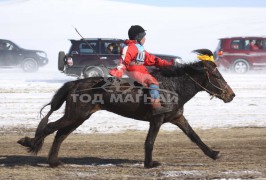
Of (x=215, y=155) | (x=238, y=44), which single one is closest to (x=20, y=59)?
(x=238, y=44)

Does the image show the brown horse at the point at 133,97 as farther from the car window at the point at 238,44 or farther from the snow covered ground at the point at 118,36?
the car window at the point at 238,44

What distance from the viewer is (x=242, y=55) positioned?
29.9 m

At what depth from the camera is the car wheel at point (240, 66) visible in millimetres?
29828

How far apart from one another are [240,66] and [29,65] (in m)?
11.1

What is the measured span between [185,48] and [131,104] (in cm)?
4077

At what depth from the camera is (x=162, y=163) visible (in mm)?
9883

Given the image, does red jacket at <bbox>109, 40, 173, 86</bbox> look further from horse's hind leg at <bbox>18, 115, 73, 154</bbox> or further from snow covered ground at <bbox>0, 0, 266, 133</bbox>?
snow covered ground at <bbox>0, 0, 266, 133</bbox>

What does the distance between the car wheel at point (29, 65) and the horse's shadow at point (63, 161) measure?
72.0 ft

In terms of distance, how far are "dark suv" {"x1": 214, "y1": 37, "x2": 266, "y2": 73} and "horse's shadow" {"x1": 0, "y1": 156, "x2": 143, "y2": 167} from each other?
2016cm

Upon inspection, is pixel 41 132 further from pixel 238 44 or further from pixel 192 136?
pixel 238 44

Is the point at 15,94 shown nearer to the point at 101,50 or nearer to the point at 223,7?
the point at 101,50

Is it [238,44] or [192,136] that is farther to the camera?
[238,44]

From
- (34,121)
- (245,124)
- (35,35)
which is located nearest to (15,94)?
(34,121)

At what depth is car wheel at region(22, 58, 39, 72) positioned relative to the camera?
32156 mm
